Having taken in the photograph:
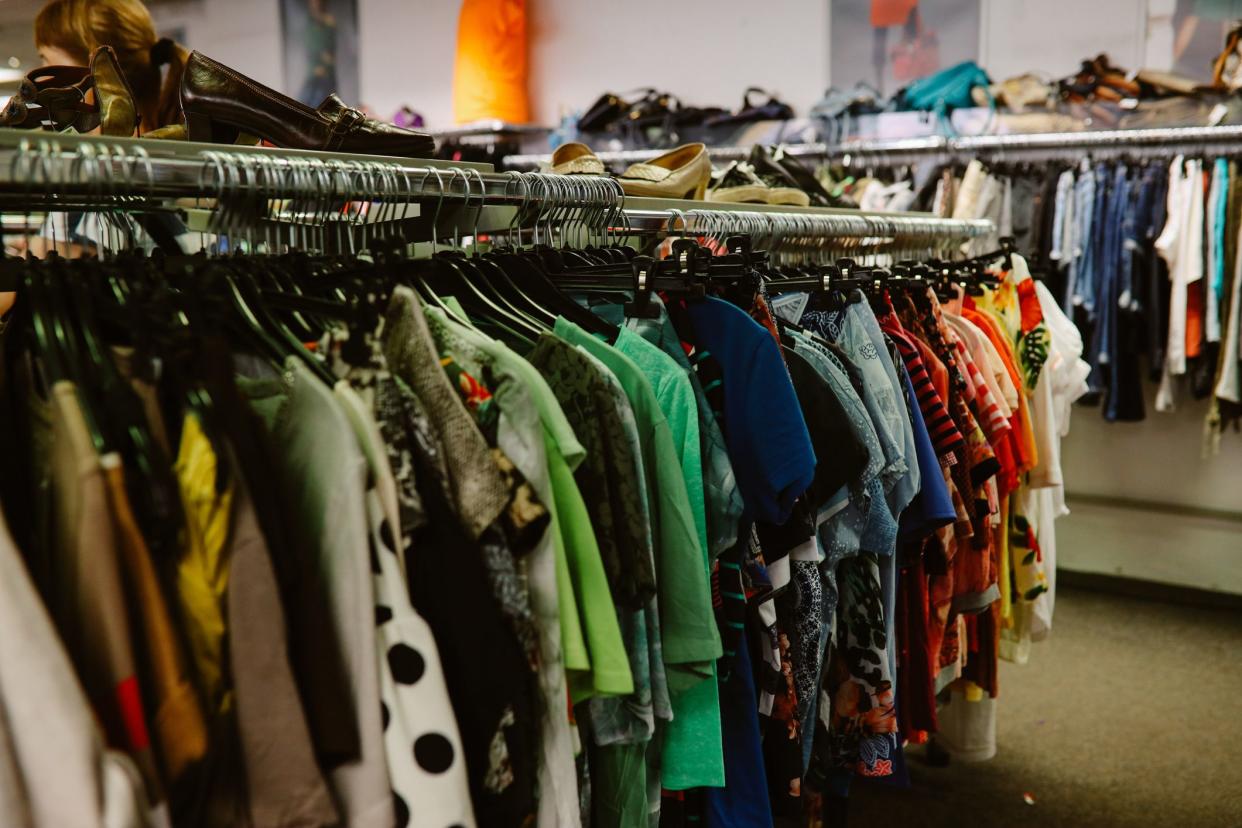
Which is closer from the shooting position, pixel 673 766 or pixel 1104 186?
pixel 673 766

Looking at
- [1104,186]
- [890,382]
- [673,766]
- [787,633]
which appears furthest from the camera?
[1104,186]

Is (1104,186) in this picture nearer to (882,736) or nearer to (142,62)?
(882,736)

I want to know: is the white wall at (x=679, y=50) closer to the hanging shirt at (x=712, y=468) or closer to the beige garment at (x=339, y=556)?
the hanging shirt at (x=712, y=468)

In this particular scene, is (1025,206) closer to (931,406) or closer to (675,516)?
(931,406)

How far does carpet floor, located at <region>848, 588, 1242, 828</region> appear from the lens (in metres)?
2.56

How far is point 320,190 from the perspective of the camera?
1.04 m

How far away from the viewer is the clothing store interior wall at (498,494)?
77cm

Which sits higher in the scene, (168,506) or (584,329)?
(584,329)

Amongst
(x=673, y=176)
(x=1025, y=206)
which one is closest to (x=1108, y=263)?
(x=1025, y=206)

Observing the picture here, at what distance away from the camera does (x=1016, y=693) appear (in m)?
3.28

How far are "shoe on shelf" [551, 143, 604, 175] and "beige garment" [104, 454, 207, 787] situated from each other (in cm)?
133

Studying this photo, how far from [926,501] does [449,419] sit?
0.99 meters

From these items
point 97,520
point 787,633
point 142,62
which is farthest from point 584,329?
point 142,62

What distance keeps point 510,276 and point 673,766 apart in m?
0.69
